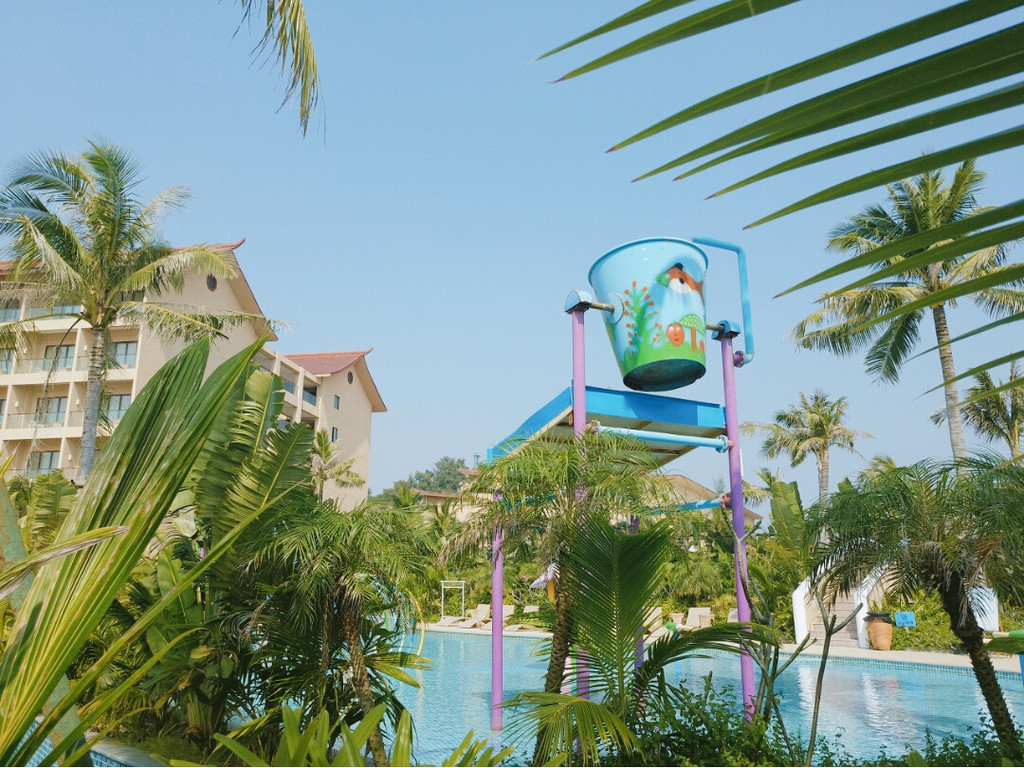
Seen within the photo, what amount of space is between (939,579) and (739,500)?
2.82 metres

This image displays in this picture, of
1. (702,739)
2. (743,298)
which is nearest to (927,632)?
(743,298)

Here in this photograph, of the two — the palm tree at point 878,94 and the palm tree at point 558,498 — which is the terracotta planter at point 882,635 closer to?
the palm tree at point 558,498

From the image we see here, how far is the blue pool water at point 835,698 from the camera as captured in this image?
33.5ft

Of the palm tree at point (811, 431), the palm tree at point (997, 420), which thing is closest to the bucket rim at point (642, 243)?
the palm tree at point (997, 420)

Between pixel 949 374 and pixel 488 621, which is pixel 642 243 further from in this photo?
pixel 488 621

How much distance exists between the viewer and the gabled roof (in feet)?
126

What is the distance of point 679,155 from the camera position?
22.5 inches

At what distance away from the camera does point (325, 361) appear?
39562 mm

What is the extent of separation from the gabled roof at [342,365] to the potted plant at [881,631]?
89.5 feet

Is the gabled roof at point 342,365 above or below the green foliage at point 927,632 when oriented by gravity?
above

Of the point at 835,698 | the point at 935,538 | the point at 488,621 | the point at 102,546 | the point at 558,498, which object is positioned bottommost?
the point at 835,698

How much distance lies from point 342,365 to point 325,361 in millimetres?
1226

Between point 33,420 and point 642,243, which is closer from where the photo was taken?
point 642,243

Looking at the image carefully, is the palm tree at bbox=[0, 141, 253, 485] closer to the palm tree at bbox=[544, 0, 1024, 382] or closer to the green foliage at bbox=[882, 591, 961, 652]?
the palm tree at bbox=[544, 0, 1024, 382]
